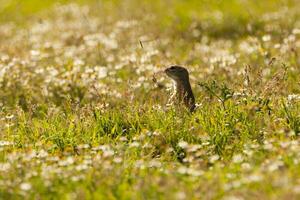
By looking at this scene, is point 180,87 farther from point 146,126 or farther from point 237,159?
point 237,159

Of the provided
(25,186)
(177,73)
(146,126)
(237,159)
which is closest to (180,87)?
(177,73)

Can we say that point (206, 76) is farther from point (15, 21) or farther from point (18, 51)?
point (15, 21)

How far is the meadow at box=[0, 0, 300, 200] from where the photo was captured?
5.73 meters

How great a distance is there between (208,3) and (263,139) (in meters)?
12.3

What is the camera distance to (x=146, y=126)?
762 cm

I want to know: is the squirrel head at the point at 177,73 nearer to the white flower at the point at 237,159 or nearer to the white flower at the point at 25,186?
the white flower at the point at 237,159

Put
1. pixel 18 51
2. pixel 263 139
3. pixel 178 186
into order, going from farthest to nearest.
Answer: pixel 18 51 → pixel 263 139 → pixel 178 186

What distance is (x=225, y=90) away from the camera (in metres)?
7.58

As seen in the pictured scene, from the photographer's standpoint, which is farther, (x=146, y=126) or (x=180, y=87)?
(x=180, y=87)

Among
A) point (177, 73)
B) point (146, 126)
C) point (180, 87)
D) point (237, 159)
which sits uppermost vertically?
point (177, 73)

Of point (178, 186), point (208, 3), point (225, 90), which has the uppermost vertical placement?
point (208, 3)

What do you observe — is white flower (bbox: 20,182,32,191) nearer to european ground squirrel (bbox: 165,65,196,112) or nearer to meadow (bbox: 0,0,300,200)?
meadow (bbox: 0,0,300,200)

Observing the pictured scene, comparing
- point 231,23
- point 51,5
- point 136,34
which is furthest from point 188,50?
point 51,5

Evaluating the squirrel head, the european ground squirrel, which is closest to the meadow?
the european ground squirrel
